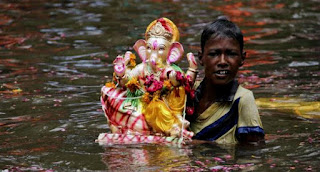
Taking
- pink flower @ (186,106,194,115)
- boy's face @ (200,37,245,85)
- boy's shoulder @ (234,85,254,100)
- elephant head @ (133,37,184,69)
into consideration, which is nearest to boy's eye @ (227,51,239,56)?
boy's face @ (200,37,245,85)

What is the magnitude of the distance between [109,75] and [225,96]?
4.53 meters

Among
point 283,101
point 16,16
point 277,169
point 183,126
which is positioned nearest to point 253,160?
A: point 277,169

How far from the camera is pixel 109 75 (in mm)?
10148

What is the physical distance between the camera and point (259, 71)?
1020cm

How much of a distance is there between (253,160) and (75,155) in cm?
164

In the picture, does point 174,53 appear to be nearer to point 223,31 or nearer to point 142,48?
point 142,48

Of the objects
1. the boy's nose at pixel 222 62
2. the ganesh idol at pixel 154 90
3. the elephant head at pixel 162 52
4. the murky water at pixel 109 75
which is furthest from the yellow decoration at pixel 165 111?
the boy's nose at pixel 222 62

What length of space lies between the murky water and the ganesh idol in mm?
206

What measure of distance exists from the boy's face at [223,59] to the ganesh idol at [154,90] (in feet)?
0.93

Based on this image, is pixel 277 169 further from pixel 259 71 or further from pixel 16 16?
pixel 16 16

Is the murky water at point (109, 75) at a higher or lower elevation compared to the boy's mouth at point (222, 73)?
lower

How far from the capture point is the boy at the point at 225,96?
18.8 ft

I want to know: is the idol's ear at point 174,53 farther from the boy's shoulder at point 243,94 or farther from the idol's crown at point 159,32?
the boy's shoulder at point 243,94

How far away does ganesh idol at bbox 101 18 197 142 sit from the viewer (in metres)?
5.96
